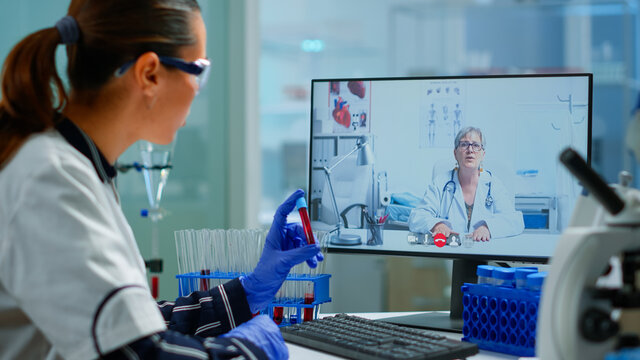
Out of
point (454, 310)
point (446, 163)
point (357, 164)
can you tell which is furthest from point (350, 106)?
point (454, 310)

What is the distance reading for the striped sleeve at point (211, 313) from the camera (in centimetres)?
127

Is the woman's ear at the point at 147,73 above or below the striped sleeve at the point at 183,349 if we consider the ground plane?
above

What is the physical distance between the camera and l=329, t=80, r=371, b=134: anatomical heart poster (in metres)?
1.48

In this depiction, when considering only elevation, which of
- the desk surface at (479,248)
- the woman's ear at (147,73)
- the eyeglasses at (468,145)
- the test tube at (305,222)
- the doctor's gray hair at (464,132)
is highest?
the woman's ear at (147,73)

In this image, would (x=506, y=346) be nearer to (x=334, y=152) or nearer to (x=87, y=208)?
(x=334, y=152)

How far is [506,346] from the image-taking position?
1.18 meters

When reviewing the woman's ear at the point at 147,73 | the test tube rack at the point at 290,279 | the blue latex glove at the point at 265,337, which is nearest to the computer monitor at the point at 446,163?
the test tube rack at the point at 290,279

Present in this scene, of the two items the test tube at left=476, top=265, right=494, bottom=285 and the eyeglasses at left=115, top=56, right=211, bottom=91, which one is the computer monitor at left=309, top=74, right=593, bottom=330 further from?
the eyeglasses at left=115, top=56, right=211, bottom=91

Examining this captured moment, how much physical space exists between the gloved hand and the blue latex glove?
20 cm

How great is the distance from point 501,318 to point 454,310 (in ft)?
0.96

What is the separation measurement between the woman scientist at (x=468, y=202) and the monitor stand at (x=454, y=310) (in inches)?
3.7

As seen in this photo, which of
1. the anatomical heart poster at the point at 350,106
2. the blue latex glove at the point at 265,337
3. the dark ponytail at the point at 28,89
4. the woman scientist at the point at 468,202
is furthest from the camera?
the anatomical heart poster at the point at 350,106

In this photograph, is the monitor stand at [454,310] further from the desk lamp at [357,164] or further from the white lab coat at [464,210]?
the desk lamp at [357,164]

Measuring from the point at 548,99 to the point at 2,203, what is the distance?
1.06m
